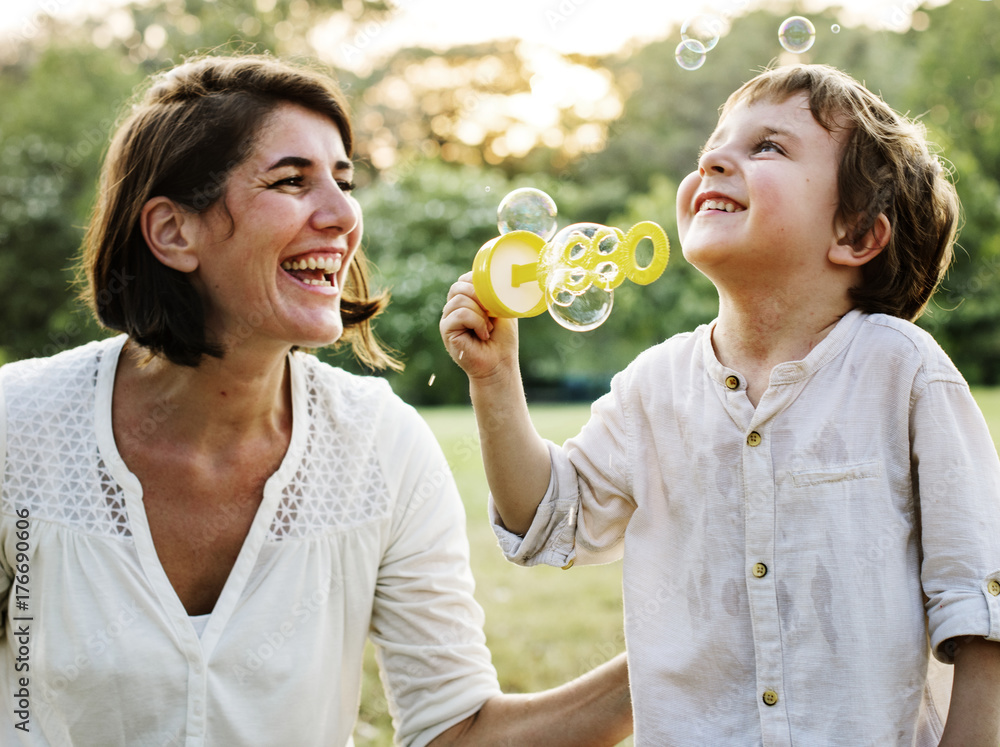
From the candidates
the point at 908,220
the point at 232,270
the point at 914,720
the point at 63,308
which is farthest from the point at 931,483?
the point at 63,308

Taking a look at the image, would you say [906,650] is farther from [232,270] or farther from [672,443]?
[232,270]

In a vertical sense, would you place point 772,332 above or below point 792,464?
above

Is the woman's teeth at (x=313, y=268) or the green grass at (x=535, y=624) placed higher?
the woman's teeth at (x=313, y=268)

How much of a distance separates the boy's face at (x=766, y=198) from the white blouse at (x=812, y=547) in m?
0.17

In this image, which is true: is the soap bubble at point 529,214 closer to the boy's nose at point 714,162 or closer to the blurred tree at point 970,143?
the boy's nose at point 714,162

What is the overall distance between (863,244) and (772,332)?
0.74ft

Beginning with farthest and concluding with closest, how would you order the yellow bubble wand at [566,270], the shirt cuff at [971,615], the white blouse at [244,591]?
the white blouse at [244,591], the yellow bubble wand at [566,270], the shirt cuff at [971,615]

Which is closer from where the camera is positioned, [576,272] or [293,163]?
[576,272]

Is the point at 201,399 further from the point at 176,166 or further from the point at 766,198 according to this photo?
the point at 766,198

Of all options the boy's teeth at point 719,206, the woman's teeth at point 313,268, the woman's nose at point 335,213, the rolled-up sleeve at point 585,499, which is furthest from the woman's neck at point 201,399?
the boy's teeth at point 719,206

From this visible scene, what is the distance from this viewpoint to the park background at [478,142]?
1317cm

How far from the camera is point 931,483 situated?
1434 mm

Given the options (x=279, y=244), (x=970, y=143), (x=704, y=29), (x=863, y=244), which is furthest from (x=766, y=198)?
(x=970, y=143)

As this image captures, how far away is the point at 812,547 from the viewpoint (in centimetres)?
149
